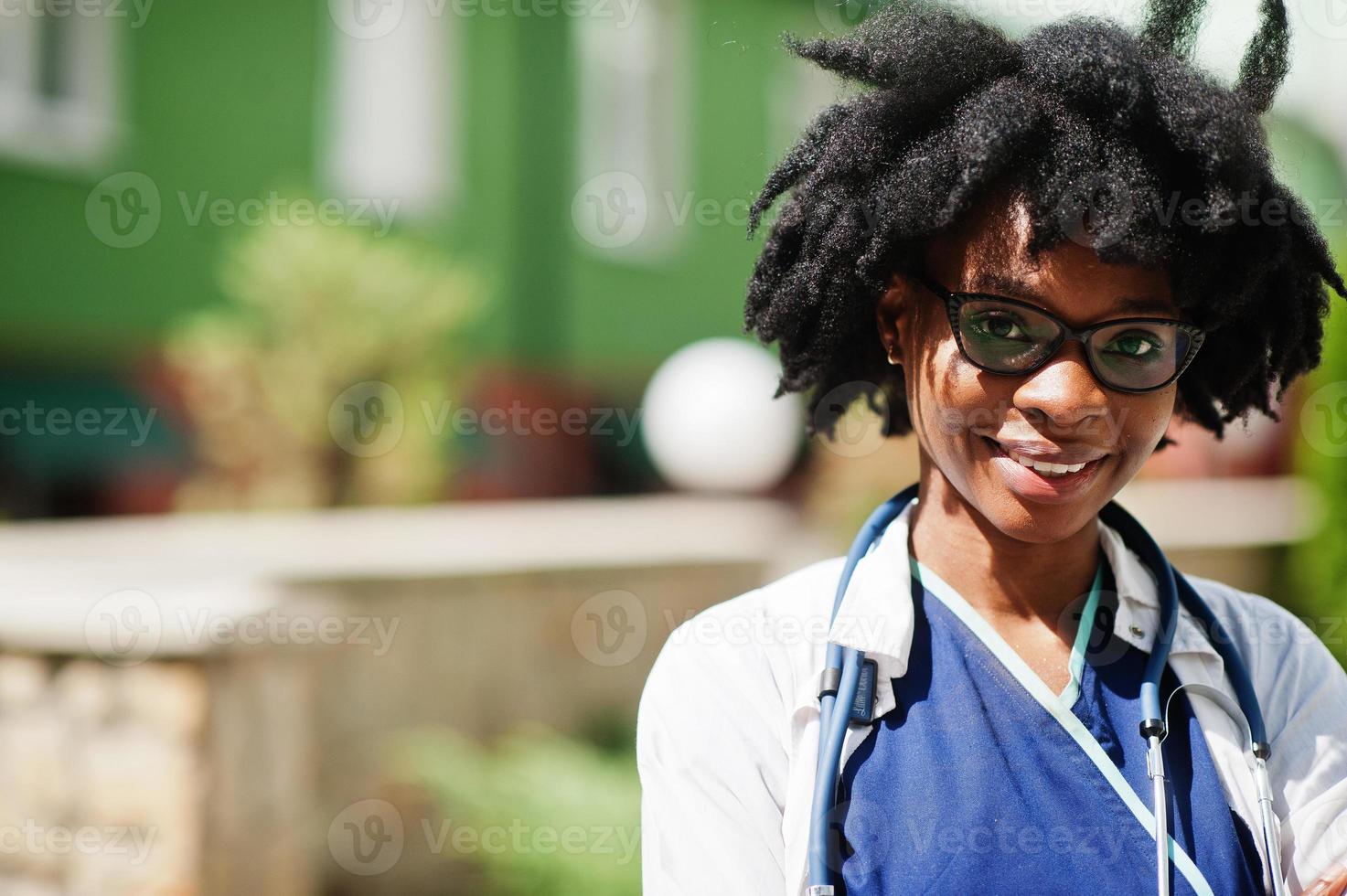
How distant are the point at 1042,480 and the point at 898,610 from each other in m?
0.27

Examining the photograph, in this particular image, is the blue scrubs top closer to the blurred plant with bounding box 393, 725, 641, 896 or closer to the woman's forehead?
the woman's forehead

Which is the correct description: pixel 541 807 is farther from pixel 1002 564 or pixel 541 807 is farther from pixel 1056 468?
pixel 1056 468

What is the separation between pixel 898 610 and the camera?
1.83 metres

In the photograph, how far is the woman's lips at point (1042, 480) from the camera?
1.79 m

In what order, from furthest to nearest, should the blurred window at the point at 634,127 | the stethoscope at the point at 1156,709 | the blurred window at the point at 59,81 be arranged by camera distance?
the blurred window at the point at 634,127, the blurred window at the point at 59,81, the stethoscope at the point at 1156,709

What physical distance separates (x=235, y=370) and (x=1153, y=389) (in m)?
6.60

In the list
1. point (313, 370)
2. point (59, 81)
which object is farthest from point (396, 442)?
point (59, 81)

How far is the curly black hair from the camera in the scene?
68.7 inches

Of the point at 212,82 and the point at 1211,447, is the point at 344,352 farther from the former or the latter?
the point at 1211,447

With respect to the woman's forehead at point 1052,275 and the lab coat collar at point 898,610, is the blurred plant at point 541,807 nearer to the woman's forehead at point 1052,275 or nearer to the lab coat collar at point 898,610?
the lab coat collar at point 898,610

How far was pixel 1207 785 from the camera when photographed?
170 cm

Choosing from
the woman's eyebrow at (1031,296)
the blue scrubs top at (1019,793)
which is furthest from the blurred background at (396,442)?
the blue scrubs top at (1019,793)

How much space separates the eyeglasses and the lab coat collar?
0.33 meters

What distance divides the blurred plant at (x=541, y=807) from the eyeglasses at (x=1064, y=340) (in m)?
2.86
